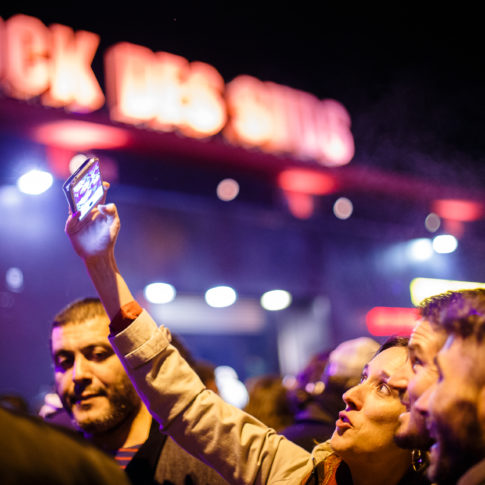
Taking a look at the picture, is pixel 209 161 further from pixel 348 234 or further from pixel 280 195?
pixel 348 234

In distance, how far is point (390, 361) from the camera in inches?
73.6

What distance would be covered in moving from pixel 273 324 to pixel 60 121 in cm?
484

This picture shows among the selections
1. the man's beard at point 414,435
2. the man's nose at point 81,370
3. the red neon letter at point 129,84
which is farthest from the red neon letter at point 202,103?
the man's beard at point 414,435

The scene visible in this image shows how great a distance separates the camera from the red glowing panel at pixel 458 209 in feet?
27.3

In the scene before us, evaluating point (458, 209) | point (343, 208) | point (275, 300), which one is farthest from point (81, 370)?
point (458, 209)

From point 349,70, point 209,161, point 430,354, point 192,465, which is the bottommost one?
point 192,465

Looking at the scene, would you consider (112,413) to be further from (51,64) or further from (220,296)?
(220,296)

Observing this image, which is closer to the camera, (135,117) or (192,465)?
(192,465)

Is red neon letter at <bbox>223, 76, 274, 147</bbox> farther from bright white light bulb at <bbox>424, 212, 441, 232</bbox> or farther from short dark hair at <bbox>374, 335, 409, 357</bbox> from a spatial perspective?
short dark hair at <bbox>374, 335, 409, 357</bbox>

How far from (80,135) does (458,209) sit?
5.88m

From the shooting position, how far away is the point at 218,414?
1805mm

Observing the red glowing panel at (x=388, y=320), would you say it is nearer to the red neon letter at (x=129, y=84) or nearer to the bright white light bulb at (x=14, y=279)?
the red neon letter at (x=129, y=84)

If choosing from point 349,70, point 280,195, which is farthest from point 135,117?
point 349,70

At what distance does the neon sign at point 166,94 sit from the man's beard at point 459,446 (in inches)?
199
